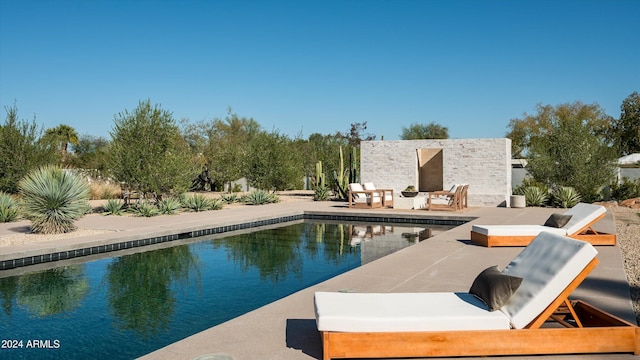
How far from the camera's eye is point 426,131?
49.5 meters

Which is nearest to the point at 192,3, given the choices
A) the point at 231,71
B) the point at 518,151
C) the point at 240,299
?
the point at 231,71

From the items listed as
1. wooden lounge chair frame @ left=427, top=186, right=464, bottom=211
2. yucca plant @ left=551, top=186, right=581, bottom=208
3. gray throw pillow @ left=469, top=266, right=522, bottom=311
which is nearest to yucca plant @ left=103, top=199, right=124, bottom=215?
wooden lounge chair frame @ left=427, top=186, right=464, bottom=211

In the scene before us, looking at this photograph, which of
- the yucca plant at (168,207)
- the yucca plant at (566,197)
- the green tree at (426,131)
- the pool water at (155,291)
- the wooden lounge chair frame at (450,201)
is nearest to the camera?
the pool water at (155,291)

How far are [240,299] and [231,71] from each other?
24529mm

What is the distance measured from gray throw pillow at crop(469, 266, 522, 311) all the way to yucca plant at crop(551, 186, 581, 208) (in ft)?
46.7

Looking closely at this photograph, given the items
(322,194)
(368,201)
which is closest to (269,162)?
(322,194)

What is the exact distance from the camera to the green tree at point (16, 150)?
50.7 feet

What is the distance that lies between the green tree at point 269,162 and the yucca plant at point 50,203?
10075 mm

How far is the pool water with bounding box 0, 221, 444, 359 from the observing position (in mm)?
4496

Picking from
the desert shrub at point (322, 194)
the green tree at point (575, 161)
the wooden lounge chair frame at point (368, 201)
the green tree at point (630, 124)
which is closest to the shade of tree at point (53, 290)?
the wooden lounge chair frame at point (368, 201)

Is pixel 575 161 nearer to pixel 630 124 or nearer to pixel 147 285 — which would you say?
pixel 147 285

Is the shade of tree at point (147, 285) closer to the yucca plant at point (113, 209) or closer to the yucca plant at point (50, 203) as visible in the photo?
the yucca plant at point (50, 203)

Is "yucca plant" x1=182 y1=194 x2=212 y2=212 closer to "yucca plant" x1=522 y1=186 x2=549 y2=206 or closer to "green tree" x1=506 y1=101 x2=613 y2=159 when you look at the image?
"yucca plant" x1=522 y1=186 x2=549 y2=206

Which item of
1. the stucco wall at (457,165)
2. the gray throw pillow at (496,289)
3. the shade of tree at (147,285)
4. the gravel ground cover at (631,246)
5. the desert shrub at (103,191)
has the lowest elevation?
the shade of tree at (147,285)
